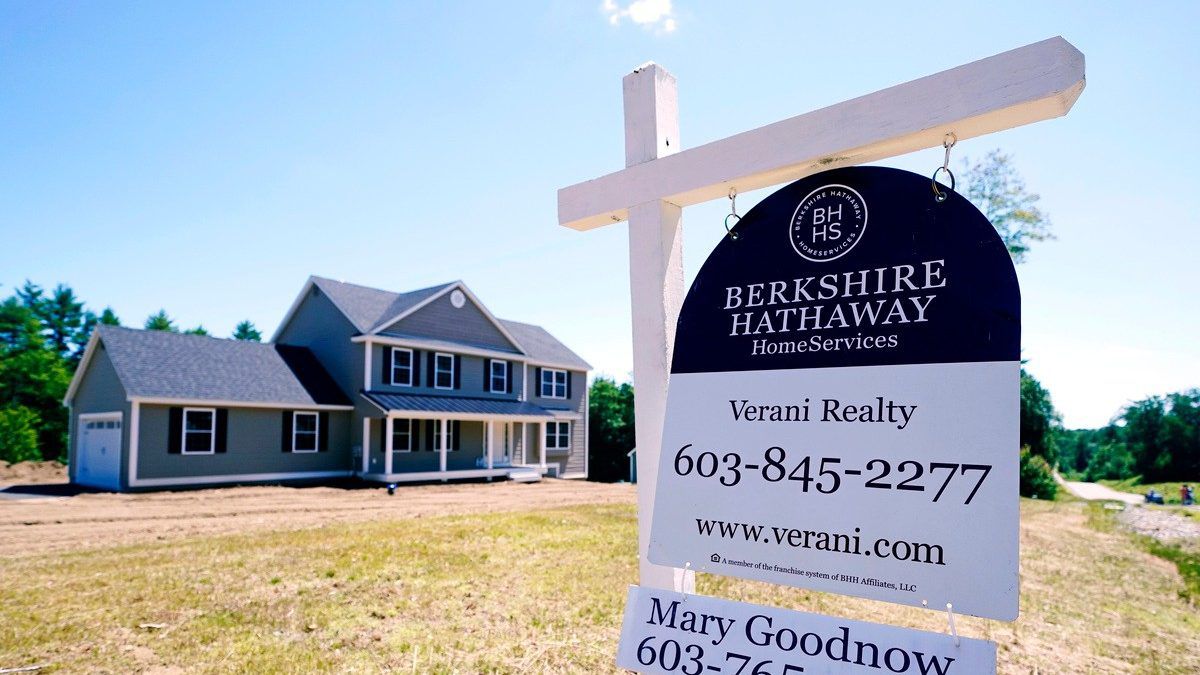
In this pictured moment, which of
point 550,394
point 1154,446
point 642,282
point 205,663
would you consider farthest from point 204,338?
point 1154,446

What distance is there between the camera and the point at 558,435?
31703mm

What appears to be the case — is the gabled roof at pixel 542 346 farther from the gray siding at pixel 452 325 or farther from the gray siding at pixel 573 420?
the gray siding at pixel 452 325

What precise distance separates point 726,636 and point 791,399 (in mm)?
830

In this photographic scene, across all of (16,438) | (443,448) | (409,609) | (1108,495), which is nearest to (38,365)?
(16,438)

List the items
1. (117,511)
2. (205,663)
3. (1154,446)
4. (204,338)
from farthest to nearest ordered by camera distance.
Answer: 1. (1154,446)
2. (204,338)
3. (117,511)
4. (205,663)

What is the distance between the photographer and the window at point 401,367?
25.3 meters

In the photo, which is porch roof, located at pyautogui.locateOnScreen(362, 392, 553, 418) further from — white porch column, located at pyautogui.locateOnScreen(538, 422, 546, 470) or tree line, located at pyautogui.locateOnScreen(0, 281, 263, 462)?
tree line, located at pyautogui.locateOnScreen(0, 281, 263, 462)

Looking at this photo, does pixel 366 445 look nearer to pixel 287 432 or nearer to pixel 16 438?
pixel 287 432

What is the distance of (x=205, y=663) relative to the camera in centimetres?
460

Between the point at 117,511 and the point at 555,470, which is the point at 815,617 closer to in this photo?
the point at 117,511

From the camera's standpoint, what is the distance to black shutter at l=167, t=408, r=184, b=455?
20188 mm

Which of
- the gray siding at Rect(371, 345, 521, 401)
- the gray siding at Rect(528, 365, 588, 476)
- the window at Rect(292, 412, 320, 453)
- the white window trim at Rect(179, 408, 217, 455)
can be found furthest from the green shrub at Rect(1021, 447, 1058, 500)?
the white window trim at Rect(179, 408, 217, 455)

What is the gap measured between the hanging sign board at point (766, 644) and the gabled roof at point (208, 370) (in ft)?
71.2

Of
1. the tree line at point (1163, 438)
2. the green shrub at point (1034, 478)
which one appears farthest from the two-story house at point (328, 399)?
the tree line at point (1163, 438)
